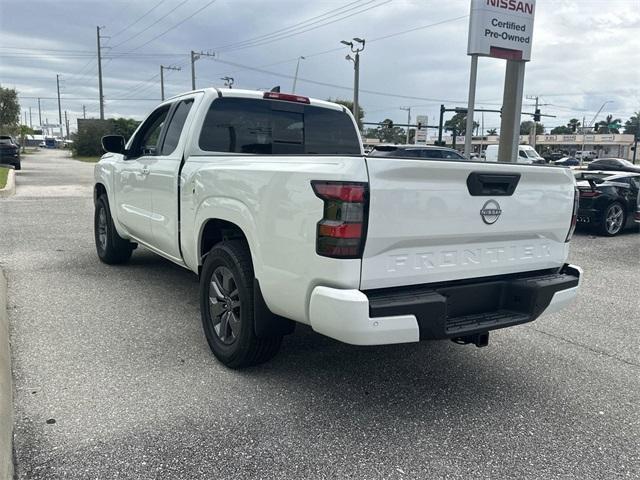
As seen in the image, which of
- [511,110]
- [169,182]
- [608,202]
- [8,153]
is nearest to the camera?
[169,182]

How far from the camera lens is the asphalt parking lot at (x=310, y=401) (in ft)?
9.20

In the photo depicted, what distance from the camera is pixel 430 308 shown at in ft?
9.70

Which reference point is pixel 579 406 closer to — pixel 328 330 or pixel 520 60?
pixel 328 330

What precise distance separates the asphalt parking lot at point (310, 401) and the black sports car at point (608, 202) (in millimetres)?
5844

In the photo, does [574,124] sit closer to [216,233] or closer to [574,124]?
[574,124]

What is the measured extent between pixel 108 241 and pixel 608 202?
914cm

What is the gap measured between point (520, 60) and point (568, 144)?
9418cm

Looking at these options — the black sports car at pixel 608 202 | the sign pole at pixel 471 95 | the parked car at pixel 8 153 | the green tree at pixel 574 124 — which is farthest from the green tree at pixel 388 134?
the black sports car at pixel 608 202

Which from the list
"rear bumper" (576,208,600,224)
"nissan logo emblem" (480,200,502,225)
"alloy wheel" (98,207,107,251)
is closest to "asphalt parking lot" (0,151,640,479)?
"nissan logo emblem" (480,200,502,225)

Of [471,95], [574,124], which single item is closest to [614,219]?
[471,95]

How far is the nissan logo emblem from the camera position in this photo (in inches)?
127

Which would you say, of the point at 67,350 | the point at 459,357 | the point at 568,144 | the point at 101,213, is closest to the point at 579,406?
the point at 459,357

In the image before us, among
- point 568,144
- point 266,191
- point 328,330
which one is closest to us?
point 328,330

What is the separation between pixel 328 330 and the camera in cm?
293
